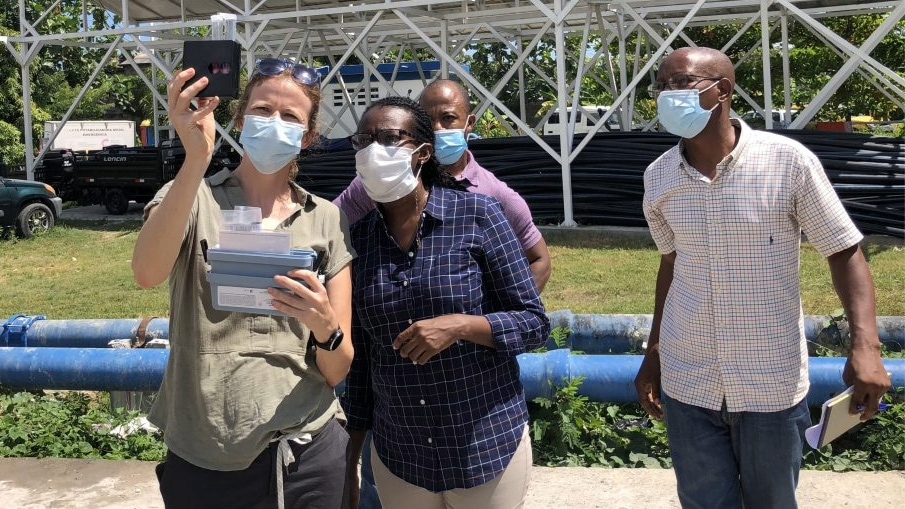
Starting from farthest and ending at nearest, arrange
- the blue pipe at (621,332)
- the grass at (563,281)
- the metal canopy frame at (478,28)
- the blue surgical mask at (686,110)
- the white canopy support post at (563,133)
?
the metal canopy frame at (478,28) < the white canopy support post at (563,133) < the grass at (563,281) < the blue pipe at (621,332) < the blue surgical mask at (686,110)

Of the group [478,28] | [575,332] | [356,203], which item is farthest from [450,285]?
[478,28]

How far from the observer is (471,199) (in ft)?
8.50

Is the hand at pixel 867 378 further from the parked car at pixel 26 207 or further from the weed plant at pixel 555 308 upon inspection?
the parked car at pixel 26 207

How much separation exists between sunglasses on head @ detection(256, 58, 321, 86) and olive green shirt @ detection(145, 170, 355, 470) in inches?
14.1

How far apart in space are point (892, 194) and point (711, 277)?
9.03 m

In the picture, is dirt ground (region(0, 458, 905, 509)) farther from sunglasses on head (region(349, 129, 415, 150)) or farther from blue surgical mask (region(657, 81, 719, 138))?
sunglasses on head (region(349, 129, 415, 150))

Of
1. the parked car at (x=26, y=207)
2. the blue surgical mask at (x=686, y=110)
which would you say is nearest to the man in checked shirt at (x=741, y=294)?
the blue surgical mask at (x=686, y=110)

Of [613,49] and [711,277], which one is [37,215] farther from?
[613,49]

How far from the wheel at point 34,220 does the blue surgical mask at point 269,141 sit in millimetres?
13133

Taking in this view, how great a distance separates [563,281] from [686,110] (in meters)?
6.61

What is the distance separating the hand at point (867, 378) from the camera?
8.46 ft

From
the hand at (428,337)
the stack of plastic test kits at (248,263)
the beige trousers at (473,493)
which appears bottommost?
the beige trousers at (473,493)

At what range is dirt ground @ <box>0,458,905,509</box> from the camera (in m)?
4.17

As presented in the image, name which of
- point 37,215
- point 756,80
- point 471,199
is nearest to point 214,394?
point 471,199
